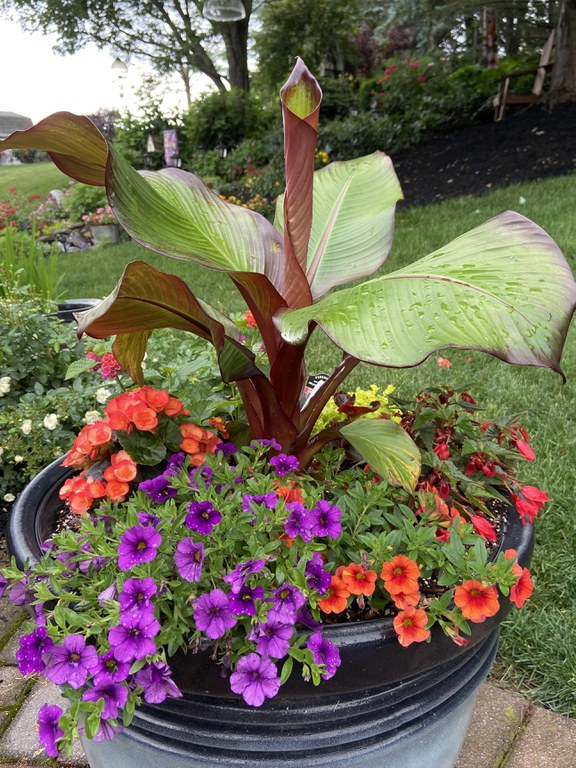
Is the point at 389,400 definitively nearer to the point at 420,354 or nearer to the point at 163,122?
the point at 420,354

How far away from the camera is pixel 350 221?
5.19ft

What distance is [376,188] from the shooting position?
1641 millimetres

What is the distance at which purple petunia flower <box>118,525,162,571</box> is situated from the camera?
1.01m

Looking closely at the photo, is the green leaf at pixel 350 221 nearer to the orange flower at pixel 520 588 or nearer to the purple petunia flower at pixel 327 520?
the purple petunia flower at pixel 327 520

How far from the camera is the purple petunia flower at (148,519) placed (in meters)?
1.07

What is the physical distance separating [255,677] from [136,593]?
0.21 meters

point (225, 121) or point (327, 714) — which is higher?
point (225, 121)

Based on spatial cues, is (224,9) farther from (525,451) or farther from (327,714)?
(327,714)

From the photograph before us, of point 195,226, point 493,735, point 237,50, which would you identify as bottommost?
point 493,735

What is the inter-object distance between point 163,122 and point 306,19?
502 cm

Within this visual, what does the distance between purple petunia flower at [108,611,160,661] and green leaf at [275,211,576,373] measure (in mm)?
462

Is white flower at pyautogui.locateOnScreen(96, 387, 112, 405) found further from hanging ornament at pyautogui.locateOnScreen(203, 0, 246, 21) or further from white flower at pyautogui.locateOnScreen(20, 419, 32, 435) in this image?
hanging ornament at pyautogui.locateOnScreen(203, 0, 246, 21)

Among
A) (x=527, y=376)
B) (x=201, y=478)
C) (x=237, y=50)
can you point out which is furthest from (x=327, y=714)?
(x=237, y=50)

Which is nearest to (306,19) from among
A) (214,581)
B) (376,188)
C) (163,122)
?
(163,122)
